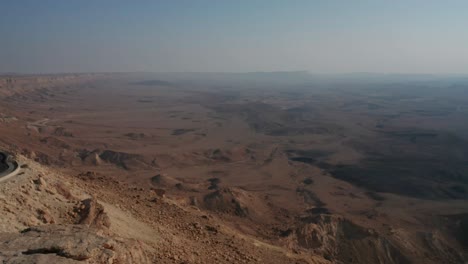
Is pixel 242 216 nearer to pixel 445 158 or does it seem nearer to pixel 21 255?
pixel 21 255

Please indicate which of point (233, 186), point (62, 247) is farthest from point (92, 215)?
point (233, 186)

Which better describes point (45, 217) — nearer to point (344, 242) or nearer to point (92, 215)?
point (92, 215)

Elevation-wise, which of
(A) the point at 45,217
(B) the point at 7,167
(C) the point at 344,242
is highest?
(B) the point at 7,167

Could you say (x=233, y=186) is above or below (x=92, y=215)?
below

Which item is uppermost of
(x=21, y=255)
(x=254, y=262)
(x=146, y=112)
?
(x=21, y=255)

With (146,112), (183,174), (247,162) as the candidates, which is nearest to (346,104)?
(146,112)

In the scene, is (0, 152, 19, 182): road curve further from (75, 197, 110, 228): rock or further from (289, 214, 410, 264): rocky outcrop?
(289, 214, 410, 264): rocky outcrop
